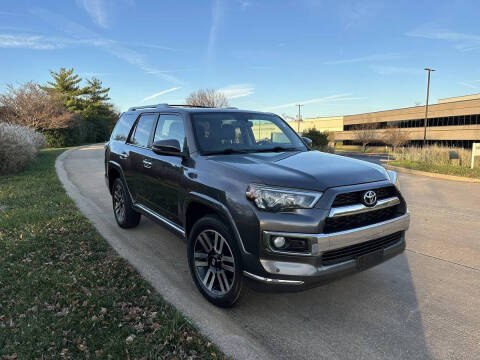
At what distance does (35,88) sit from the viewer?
33500 millimetres

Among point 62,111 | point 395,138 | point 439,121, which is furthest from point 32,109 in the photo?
point 439,121

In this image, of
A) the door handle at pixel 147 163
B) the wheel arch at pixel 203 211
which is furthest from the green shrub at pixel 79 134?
the wheel arch at pixel 203 211

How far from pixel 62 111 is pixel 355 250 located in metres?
39.0

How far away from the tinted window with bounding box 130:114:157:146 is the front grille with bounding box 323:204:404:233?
2954 mm

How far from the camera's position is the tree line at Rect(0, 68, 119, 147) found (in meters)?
31.8

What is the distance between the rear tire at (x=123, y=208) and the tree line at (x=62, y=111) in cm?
2082

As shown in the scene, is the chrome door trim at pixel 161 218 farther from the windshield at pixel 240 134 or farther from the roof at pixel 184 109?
the roof at pixel 184 109

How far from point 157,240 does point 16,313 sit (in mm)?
2284

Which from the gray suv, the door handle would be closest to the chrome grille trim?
the gray suv

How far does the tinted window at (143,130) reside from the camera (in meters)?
4.69

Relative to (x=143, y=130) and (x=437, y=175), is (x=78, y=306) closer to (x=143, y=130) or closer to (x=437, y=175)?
(x=143, y=130)

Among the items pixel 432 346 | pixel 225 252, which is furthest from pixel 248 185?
pixel 432 346

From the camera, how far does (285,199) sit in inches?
106

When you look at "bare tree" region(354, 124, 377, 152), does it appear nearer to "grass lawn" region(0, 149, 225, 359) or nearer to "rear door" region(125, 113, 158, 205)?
"rear door" region(125, 113, 158, 205)
